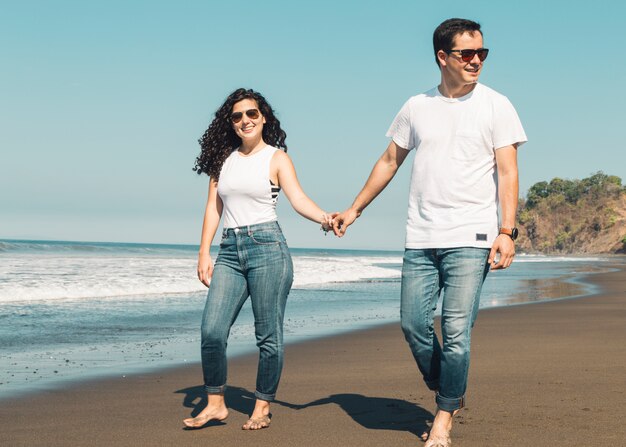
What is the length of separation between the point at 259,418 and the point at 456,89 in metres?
2.04

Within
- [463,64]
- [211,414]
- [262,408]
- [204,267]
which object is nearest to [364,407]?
[262,408]

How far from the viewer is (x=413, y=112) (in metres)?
4.00

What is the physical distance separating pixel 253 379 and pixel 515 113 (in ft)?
10.2

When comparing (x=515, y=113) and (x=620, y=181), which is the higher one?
(x=620, y=181)

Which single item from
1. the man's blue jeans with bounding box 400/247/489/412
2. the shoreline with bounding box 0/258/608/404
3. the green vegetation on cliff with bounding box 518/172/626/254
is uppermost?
the green vegetation on cliff with bounding box 518/172/626/254

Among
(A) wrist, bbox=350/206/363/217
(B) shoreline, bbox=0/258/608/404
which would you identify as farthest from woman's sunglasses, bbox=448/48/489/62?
(B) shoreline, bbox=0/258/608/404

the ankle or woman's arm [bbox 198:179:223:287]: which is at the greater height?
woman's arm [bbox 198:179:223:287]

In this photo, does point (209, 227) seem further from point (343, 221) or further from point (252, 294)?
point (343, 221)

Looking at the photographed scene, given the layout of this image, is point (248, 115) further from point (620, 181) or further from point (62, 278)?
point (620, 181)

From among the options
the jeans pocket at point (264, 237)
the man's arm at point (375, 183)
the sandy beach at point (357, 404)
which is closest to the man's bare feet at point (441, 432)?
the sandy beach at point (357, 404)

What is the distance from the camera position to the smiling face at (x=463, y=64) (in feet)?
12.6

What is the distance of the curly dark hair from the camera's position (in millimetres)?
4551

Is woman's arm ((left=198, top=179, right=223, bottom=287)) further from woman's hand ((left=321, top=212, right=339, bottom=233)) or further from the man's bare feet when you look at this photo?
→ the man's bare feet

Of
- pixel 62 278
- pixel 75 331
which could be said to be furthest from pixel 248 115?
pixel 62 278
